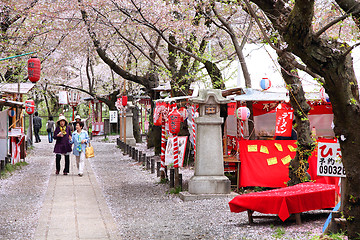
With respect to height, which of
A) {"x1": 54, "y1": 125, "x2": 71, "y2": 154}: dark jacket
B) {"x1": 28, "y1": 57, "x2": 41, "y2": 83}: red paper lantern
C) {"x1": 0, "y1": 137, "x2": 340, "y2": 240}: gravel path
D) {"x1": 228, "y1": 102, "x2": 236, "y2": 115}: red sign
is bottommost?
{"x1": 0, "y1": 137, "x2": 340, "y2": 240}: gravel path

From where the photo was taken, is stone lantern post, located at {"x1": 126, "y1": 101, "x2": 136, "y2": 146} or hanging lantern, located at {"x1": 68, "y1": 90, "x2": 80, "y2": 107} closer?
stone lantern post, located at {"x1": 126, "y1": 101, "x2": 136, "y2": 146}

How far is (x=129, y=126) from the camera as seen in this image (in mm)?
30312

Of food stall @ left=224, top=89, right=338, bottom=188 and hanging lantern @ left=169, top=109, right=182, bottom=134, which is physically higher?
hanging lantern @ left=169, top=109, right=182, bottom=134

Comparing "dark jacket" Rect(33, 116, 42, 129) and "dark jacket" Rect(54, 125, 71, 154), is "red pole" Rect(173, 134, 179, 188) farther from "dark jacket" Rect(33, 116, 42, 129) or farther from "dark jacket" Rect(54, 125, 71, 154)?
"dark jacket" Rect(33, 116, 42, 129)

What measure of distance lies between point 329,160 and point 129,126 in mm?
24023

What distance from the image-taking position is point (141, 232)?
324 inches

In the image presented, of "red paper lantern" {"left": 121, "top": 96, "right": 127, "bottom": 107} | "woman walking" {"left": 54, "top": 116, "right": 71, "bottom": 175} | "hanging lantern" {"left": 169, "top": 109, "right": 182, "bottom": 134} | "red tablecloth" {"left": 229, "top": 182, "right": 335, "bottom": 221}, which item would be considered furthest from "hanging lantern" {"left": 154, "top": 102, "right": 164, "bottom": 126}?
"red paper lantern" {"left": 121, "top": 96, "right": 127, "bottom": 107}

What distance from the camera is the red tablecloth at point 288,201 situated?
25.6ft

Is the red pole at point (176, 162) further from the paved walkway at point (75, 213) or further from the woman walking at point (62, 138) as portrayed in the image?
the woman walking at point (62, 138)

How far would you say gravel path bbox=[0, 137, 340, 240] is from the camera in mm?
7844

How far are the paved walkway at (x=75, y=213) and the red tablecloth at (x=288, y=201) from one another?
2318mm

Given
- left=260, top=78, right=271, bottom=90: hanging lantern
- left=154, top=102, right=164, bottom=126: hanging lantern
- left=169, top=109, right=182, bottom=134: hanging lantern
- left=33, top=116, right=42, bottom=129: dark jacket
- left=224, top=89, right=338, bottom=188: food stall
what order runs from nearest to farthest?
left=224, top=89, right=338, bottom=188: food stall < left=260, top=78, right=271, bottom=90: hanging lantern < left=169, top=109, right=182, bottom=134: hanging lantern < left=154, top=102, right=164, bottom=126: hanging lantern < left=33, top=116, right=42, bottom=129: dark jacket

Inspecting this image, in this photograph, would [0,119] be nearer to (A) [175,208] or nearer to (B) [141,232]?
(A) [175,208]

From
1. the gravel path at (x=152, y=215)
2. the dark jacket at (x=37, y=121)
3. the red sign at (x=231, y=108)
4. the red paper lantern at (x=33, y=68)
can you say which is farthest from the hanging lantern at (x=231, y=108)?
the dark jacket at (x=37, y=121)
